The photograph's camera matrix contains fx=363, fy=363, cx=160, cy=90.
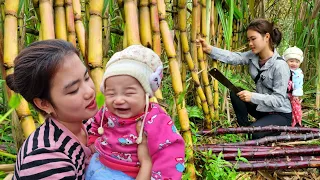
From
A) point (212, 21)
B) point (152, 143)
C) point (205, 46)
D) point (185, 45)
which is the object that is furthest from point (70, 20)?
point (212, 21)

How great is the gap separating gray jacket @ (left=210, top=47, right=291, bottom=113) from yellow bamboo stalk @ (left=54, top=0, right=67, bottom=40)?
1.25 metres

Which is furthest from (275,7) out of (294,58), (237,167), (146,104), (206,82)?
(146,104)

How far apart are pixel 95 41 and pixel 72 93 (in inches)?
13.6

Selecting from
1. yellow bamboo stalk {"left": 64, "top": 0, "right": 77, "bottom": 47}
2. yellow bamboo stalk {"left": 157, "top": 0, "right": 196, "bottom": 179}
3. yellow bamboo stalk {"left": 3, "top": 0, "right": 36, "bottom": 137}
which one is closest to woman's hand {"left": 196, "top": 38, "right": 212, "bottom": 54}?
yellow bamboo stalk {"left": 157, "top": 0, "right": 196, "bottom": 179}

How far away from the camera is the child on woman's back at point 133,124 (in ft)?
2.93

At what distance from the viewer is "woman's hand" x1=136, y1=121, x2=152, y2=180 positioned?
0.92 meters

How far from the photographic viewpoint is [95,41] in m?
1.17

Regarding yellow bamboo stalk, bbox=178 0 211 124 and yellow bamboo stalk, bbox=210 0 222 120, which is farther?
yellow bamboo stalk, bbox=210 0 222 120

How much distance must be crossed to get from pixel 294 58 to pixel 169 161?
5.96 feet

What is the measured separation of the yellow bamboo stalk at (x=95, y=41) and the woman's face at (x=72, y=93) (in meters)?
0.28

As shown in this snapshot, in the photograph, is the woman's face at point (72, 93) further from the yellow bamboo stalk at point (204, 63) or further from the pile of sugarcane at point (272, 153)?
the yellow bamboo stalk at point (204, 63)

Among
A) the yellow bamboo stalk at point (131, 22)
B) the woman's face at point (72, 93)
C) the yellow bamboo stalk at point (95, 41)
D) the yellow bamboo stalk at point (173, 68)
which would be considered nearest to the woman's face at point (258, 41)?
the yellow bamboo stalk at point (173, 68)

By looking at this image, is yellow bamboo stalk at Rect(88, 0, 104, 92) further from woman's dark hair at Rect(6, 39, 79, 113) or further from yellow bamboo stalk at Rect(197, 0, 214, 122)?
yellow bamboo stalk at Rect(197, 0, 214, 122)

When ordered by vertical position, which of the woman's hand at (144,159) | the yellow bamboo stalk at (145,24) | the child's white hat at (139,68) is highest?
the yellow bamboo stalk at (145,24)
